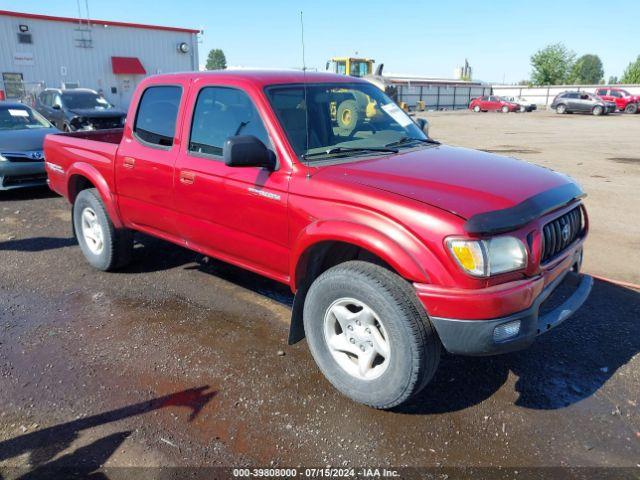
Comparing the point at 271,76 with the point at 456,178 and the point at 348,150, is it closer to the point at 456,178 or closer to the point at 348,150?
the point at 348,150

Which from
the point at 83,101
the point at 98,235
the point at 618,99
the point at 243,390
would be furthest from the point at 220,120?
the point at 618,99

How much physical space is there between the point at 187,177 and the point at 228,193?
0.50 meters

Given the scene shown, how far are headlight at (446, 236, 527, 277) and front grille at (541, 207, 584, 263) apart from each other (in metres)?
0.31

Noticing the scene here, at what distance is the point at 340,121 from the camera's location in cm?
388

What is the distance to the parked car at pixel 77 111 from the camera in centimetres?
1340

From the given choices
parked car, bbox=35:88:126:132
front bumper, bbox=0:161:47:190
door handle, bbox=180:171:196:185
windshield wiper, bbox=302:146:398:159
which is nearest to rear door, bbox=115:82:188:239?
door handle, bbox=180:171:196:185

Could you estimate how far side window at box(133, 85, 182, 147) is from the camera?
4.22m

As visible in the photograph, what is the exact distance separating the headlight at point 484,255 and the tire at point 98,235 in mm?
3562

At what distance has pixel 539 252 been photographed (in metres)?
2.78

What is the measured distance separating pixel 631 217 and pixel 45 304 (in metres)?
7.50

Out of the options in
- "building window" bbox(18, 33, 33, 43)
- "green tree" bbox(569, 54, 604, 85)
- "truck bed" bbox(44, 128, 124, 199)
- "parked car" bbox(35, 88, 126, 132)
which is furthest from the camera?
"green tree" bbox(569, 54, 604, 85)

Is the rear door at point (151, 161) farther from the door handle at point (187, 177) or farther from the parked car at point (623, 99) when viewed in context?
the parked car at point (623, 99)

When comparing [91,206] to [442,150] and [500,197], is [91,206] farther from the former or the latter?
[500,197]

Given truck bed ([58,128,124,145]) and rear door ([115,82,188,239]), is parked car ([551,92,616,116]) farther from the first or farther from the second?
rear door ([115,82,188,239])
